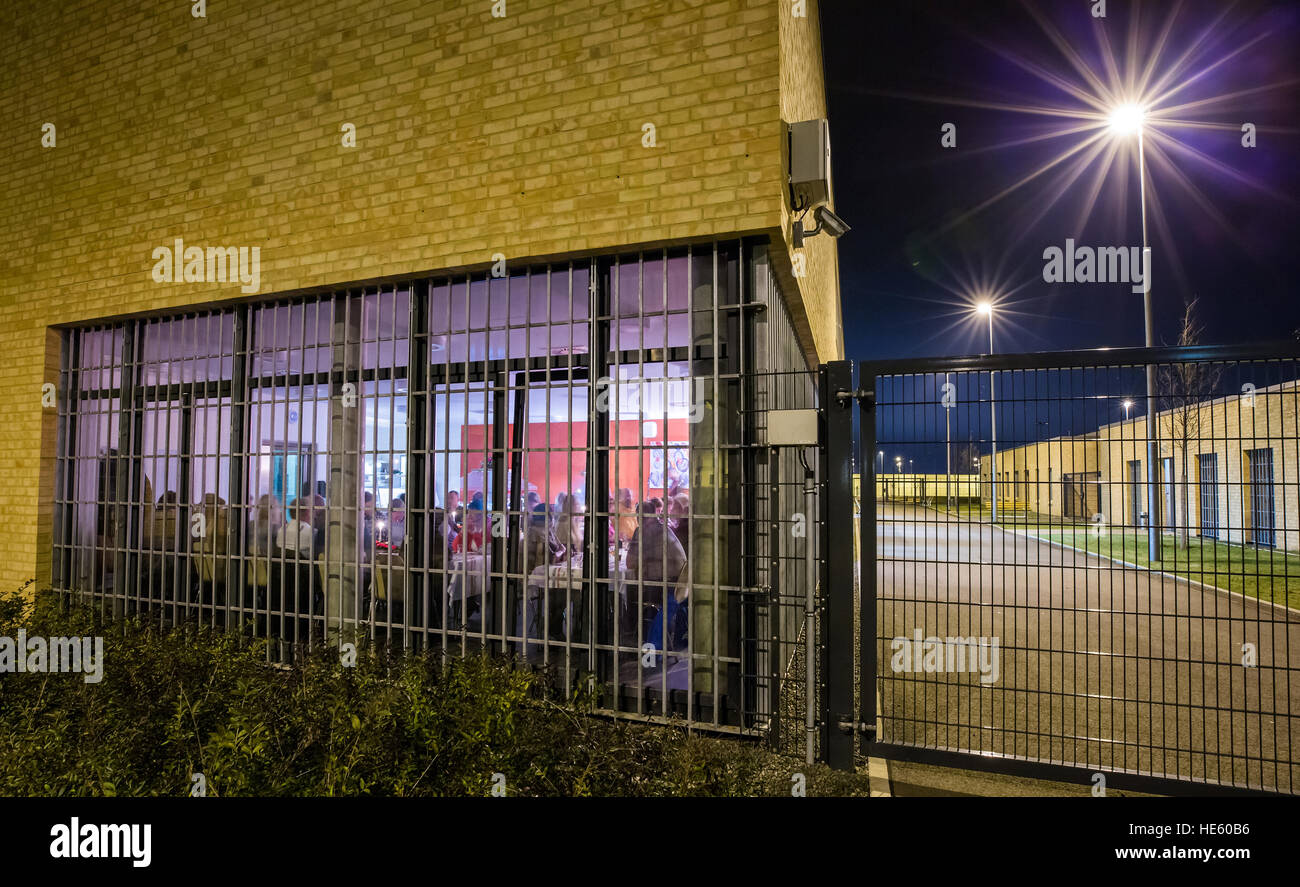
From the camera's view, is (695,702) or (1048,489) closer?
(1048,489)

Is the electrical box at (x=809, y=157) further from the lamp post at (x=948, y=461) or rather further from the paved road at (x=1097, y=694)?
the paved road at (x=1097, y=694)

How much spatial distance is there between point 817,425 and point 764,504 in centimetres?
87

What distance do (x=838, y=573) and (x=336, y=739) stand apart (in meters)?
3.10

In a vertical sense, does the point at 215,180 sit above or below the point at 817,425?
above

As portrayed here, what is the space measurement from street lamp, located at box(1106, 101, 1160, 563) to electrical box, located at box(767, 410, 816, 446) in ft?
6.12

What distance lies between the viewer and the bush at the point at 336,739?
10.1 feet

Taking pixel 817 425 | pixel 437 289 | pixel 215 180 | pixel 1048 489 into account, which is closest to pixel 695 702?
pixel 817 425

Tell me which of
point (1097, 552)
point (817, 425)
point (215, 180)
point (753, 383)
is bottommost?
point (1097, 552)

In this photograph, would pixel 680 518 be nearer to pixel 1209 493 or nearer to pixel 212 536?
pixel 1209 493

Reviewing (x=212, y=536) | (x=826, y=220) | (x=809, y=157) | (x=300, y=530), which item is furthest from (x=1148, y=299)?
(x=212, y=536)

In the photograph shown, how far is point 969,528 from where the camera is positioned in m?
3.99

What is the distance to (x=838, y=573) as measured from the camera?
14.5 feet

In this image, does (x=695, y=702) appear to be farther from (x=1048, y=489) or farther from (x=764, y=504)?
(x=1048, y=489)

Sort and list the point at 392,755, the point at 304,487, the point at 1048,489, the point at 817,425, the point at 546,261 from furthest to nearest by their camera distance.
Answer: the point at 304,487 → the point at 546,261 → the point at 817,425 → the point at 1048,489 → the point at 392,755
